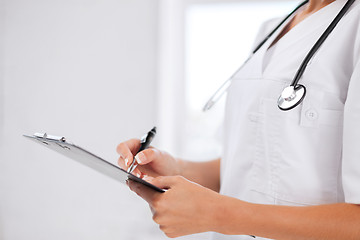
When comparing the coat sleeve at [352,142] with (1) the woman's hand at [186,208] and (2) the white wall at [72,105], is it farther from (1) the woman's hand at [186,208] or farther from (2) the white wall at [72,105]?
(2) the white wall at [72,105]

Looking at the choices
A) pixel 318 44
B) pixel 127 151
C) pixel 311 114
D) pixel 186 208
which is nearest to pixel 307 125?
pixel 311 114

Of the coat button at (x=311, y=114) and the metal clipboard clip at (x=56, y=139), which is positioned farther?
the coat button at (x=311, y=114)

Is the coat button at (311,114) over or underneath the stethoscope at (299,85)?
underneath

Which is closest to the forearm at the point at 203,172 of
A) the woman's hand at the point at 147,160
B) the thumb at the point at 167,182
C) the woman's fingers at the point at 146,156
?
the woman's hand at the point at 147,160

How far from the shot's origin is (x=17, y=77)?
1086 mm

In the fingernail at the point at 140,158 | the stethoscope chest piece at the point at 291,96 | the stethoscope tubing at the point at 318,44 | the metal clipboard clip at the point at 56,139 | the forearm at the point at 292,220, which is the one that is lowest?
the forearm at the point at 292,220

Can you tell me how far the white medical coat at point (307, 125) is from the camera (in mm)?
507

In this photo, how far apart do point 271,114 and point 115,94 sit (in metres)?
0.95

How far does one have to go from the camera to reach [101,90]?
55.7 inches

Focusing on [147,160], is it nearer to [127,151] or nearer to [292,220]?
[127,151]

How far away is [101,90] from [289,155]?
3.28ft

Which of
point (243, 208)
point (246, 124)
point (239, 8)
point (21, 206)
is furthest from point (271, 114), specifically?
point (239, 8)

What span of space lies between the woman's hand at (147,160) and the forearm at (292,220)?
25 centimetres

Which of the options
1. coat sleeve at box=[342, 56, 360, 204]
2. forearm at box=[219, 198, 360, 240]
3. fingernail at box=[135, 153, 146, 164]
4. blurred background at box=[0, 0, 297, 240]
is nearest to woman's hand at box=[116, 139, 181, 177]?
fingernail at box=[135, 153, 146, 164]
